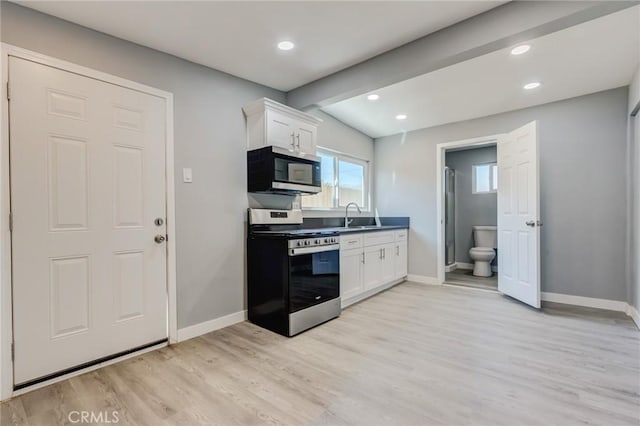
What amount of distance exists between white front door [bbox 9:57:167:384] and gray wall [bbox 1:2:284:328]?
0.55ft

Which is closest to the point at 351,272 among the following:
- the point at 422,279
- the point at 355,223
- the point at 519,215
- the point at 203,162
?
the point at 355,223

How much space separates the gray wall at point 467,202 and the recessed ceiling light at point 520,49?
347 centimetres

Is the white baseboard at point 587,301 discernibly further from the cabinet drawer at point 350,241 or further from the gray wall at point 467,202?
the cabinet drawer at point 350,241

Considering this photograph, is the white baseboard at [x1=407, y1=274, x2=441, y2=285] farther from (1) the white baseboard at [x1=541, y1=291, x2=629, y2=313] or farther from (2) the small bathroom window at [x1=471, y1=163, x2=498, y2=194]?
(2) the small bathroom window at [x1=471, y1=163, x2=498, y2=194]

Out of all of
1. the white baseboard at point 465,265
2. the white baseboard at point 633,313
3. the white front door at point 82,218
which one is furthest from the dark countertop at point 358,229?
the white baseboard at point 633,313

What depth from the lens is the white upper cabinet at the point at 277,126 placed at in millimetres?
2982

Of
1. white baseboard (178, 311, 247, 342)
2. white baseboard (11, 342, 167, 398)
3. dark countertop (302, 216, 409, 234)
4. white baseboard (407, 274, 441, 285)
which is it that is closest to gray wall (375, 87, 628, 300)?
white baseboard (407, 274, 441, 285)

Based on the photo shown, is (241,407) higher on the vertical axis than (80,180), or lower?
lower

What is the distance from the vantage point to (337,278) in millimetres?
3205

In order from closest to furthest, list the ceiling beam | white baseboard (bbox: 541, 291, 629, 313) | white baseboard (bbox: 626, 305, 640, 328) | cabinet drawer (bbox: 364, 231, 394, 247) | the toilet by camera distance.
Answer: the ceiling beam → white baseboard (bbox: 626, 305, 640, 328) → white baseboard (bbox: 541, 291, 629, 313) → cabinet drawer (bbox: 364, 231, 394, 247) → the toilet

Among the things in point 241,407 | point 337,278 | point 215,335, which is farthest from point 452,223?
point 241,407

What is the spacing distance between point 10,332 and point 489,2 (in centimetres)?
374

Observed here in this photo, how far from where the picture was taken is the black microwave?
9.59 ft

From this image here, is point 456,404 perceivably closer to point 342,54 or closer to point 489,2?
point 489,2
